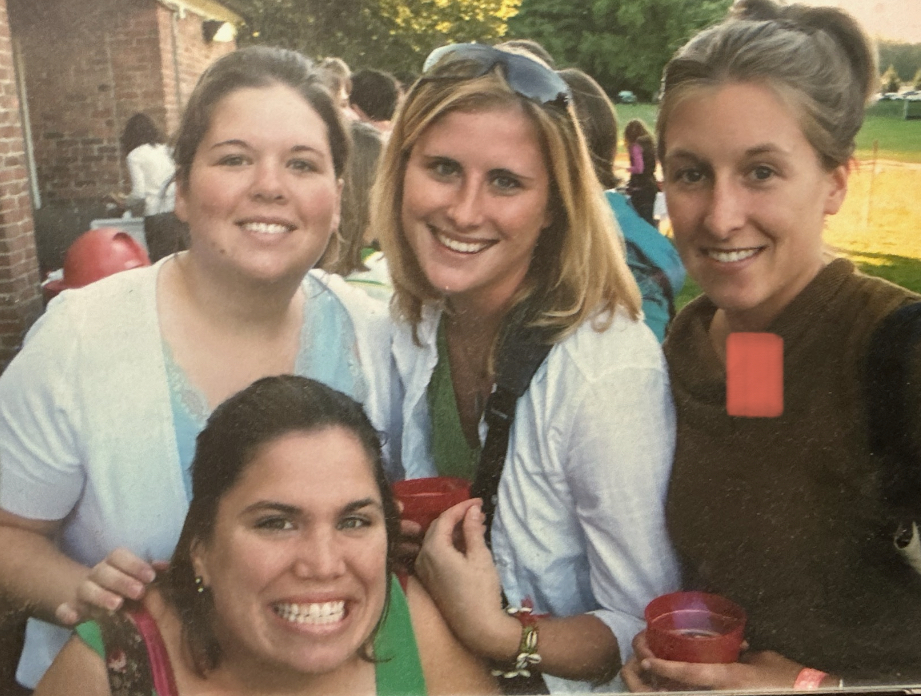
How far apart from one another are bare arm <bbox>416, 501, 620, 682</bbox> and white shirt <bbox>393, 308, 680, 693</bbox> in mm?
42

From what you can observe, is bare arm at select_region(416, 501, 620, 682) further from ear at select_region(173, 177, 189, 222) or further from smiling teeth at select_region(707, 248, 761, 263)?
ear at select_region(173, 177, 189, 222)

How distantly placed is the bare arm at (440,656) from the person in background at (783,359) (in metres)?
0.42

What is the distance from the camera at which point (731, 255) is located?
7.71 feet

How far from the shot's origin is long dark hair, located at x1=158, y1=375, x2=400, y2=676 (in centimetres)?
227

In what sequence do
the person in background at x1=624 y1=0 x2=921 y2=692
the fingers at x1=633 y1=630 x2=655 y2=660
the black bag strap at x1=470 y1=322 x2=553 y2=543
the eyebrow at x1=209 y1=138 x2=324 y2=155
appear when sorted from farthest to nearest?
the fingers at x1=633 y1=630 x2=655 y2=660
the black bag strap at x1=470 y1=322 x2=553 y2=543
the person in background at x1=624 y1=0 x2=921 y2=692
the eyebrow at x1=209 y1=138 x2=324 y2=155

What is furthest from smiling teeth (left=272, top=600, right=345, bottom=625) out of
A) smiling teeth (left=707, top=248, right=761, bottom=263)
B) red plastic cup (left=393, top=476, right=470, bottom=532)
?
smiling teeth (left=707, top=248, right=761, bottom=263)

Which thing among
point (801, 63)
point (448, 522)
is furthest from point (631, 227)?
point (448, 522)

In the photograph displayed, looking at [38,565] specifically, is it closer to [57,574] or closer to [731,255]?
[57,574]

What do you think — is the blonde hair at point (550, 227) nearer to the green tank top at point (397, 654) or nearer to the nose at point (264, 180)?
the nose at point (264, 180)

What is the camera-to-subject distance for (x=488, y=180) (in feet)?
7.39

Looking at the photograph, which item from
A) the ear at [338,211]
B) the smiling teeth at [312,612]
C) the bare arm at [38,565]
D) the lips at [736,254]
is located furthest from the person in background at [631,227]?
the bare arm at [38,565]

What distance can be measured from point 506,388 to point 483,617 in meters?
0.61

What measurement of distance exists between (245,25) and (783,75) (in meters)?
1.31

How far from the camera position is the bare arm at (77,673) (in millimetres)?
2303
